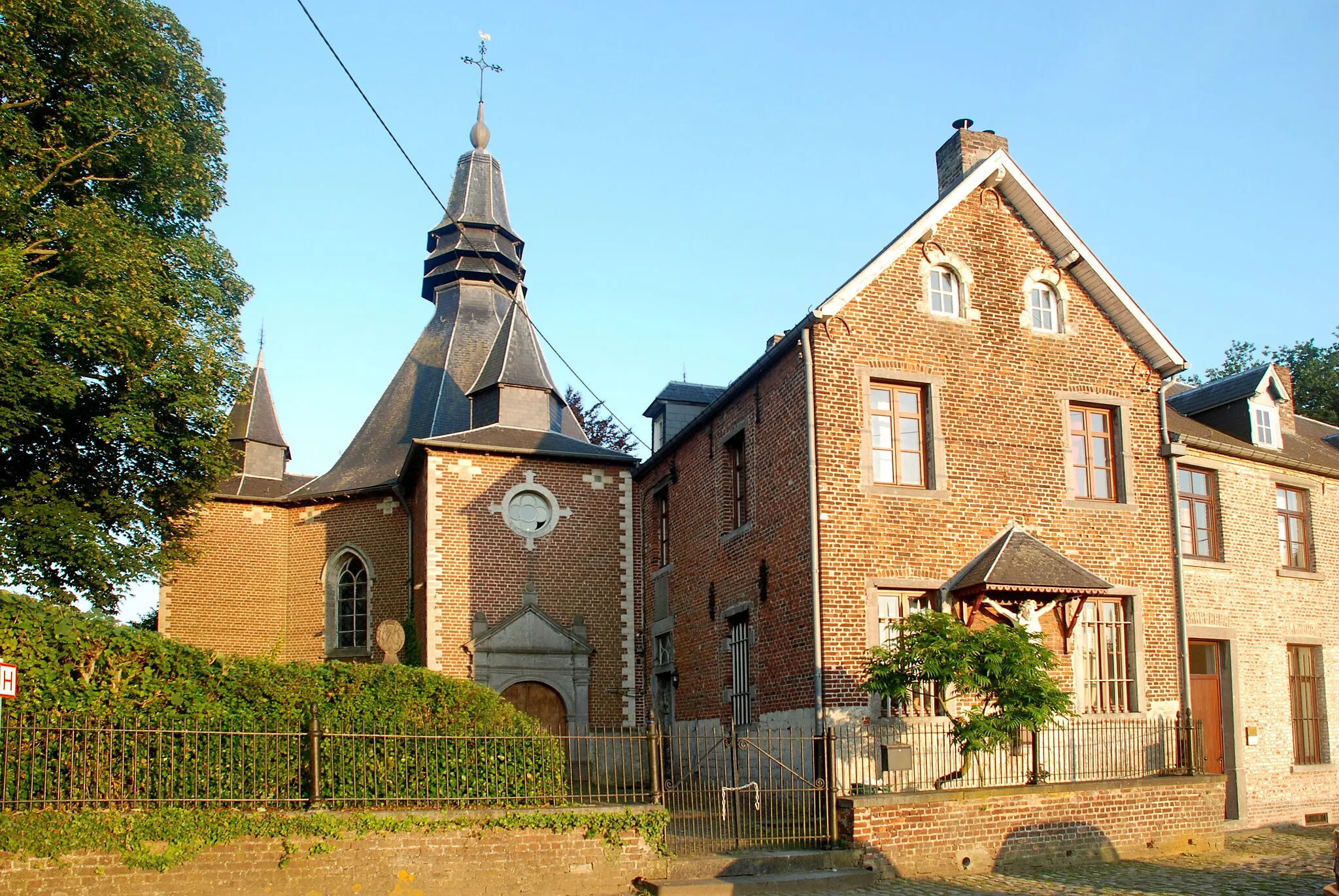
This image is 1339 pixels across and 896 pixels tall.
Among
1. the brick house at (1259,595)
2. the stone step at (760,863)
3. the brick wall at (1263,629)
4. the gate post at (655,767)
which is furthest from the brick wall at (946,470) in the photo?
the gate post at (655,767)

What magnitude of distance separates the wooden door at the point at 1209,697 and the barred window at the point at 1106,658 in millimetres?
1859

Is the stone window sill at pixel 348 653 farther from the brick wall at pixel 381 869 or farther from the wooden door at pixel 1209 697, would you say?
the wooden door at pixel 1209 697

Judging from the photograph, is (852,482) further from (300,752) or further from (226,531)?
(226,531)

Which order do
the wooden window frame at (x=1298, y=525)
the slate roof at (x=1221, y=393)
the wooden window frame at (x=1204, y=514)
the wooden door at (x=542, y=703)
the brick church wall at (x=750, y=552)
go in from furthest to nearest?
the wooden door at (x=542, y=703) < the slate roof at (x=1221, y=393) < the wooden window frame at (x=1298, y=525) < the wooden window frame at (x=1204, y=514) < the brick church wall at (x=750, y=552)

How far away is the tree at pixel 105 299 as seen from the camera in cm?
1529

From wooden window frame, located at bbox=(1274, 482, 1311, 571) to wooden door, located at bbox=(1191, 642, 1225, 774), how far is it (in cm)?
244

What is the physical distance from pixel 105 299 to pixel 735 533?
30.5 feet

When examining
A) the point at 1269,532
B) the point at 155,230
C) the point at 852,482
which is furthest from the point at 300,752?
the point at 1269,532

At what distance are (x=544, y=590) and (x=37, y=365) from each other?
8.84m

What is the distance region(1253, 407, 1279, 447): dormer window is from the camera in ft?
60.3

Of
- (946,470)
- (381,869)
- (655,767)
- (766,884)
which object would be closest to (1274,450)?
(946,470)

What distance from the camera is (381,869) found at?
10.3 meters

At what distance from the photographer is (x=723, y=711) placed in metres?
16.6

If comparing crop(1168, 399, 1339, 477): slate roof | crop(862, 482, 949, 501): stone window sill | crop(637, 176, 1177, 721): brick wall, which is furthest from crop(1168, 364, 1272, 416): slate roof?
crop(862, 482, 949, 501): stone window sill
